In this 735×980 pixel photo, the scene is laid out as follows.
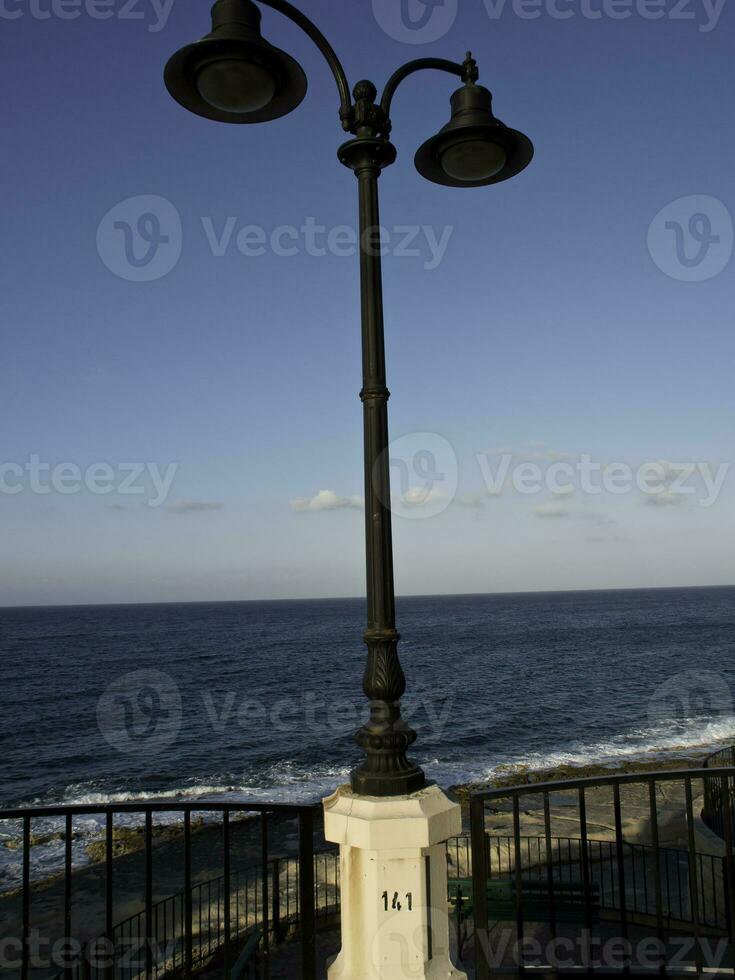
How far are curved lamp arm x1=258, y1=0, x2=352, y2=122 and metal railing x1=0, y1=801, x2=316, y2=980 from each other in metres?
4.22

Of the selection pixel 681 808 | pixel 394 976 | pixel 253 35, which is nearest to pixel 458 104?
pixel 253 35

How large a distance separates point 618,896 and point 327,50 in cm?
1747

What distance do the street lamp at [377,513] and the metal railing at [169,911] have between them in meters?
0.38

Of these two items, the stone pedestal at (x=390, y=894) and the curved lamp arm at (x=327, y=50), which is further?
the curved lamp arm at (x=327, y=50)

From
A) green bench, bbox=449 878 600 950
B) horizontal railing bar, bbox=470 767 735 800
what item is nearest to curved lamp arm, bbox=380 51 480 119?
horizontal railing bar, bbox=470 767 735 800

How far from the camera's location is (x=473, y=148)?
5.04 m

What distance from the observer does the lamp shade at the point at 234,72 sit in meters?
4.35

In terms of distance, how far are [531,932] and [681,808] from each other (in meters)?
14.6

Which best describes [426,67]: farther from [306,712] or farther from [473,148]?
[306,712]

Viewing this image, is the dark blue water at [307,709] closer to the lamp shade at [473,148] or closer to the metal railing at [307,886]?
the metal railing at [307,886]

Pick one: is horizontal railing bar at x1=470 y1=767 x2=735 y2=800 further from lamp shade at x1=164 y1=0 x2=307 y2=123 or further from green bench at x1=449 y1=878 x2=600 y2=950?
green bench at x1=449 y1=878 x2=600 y2=950

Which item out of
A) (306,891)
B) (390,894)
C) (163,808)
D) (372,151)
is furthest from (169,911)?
(372,151)

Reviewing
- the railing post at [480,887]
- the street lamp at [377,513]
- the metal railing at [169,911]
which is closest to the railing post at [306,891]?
the metal railing at [169,911]

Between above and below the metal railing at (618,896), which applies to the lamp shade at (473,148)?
above
